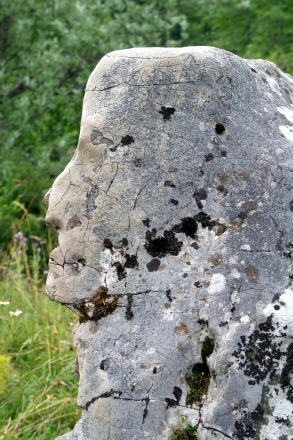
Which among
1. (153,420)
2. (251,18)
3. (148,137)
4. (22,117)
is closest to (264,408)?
(153,420)

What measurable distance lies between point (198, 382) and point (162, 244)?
474 mm

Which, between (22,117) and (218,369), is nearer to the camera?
(218,369)

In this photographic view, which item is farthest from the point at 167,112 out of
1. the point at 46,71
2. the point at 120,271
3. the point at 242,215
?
the point at 46,71

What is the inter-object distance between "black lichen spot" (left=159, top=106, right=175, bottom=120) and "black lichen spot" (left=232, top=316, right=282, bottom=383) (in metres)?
0.77

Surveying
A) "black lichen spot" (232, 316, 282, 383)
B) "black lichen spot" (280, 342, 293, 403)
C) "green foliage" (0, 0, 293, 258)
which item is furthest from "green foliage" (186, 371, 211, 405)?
"green foliage" (0, 0, 293, 258)

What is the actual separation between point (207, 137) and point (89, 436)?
110cm

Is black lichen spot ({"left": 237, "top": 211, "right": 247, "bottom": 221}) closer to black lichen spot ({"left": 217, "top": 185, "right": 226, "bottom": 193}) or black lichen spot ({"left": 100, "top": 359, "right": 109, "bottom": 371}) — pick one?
black lichen spot ({"left": 217, "top": 185, "right": 226, "bottom": 193})

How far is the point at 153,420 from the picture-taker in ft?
6.91

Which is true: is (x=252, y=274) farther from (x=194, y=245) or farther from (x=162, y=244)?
(x=162, y=244)

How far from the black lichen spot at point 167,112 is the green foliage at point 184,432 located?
103 centimetres

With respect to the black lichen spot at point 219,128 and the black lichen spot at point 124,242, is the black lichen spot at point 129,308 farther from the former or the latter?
the black lichen spot at point 219,128

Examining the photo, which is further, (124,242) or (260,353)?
(124,242)

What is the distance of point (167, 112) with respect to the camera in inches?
88.8

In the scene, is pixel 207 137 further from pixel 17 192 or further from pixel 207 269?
pixel 17 192
